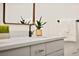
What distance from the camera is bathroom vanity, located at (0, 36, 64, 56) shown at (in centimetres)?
75

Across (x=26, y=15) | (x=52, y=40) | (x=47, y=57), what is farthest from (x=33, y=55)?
(x=26, y=15)

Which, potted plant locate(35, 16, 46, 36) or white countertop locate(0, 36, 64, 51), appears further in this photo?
potted plant locate(35, 16, 46, 36)

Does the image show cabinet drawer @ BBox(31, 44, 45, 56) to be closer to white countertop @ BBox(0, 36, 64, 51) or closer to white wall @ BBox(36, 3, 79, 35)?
white countertop @ BBox(0, 36, 64, 51)

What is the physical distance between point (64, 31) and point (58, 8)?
0.18 m

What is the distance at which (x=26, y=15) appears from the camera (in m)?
1.16

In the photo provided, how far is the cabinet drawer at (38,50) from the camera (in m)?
0.93

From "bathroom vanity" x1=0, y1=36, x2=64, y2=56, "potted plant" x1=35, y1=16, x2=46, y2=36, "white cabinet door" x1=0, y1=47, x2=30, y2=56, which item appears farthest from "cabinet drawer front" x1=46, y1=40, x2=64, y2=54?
"white cabinet door" x1=0, y1=47, x2=30, y2=56

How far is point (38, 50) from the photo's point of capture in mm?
999

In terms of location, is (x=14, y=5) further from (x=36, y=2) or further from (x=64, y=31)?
(x=64, y=31)

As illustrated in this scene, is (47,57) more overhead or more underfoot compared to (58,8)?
more underfoot

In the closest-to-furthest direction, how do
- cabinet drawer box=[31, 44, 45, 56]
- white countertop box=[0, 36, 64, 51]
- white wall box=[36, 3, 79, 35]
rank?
white countertop box=[0, 36, 64, 51]
cabinet drawer box=[31, 44, 45, 56]
white wall box=[36, 3, 79, 35]

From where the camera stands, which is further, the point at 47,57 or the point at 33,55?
the point at 47,57

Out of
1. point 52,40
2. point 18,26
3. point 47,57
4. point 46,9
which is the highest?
point 46,9

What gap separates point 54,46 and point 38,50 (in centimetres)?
22
